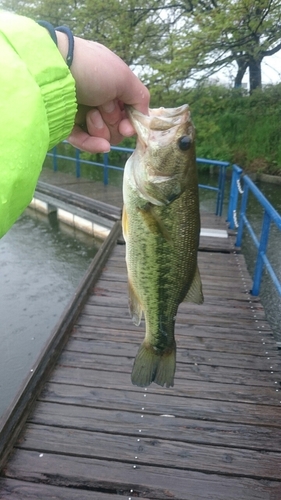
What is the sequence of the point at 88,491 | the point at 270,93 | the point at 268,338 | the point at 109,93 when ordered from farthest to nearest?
the point at 270,93 → the point at 268,338 → the point at 88,491 → the point at 109,93

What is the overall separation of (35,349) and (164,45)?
12.8 m

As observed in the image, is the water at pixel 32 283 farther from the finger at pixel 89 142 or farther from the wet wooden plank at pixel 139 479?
the finger at pixel 89 142

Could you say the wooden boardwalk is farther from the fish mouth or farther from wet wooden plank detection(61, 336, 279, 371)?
the fish mouth

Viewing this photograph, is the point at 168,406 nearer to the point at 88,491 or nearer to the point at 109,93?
the point at 88,491

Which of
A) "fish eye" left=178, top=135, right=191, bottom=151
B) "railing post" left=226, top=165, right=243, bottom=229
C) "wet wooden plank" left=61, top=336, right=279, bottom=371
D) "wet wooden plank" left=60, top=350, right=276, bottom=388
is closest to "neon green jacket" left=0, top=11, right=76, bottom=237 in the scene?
"fish eye" left=178, top=135, right=191, bottom=151

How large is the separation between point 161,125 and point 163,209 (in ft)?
1.07

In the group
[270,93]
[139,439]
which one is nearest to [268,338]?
[139,439]

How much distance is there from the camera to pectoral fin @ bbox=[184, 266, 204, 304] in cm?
180

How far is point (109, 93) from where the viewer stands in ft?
4.26

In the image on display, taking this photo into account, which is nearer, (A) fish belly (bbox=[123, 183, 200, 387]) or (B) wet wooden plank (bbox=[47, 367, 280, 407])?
(A) fish belly (bbox=[123, 183, 200, 387])

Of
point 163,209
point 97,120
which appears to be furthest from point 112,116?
point 163,209

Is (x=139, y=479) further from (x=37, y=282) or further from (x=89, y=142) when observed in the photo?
(x=37, y=282)

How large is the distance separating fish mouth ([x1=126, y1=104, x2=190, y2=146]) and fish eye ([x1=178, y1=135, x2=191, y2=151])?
0.04m

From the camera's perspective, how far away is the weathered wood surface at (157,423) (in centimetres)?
217
